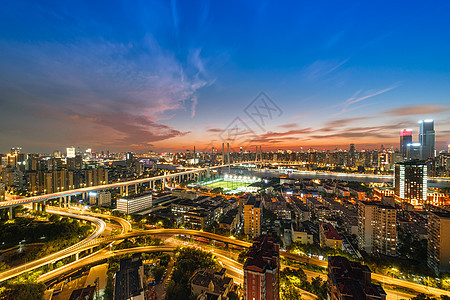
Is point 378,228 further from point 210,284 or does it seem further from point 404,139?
point 404,139

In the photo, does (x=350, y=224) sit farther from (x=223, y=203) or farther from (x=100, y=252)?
(x=100, y=252)

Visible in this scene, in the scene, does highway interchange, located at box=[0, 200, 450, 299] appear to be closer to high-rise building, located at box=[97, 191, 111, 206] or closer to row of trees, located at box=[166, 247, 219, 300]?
row of trees, located at box=[166, 247, 219, 300]

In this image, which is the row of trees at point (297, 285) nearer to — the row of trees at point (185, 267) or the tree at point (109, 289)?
the row of trees at point (185, 267)

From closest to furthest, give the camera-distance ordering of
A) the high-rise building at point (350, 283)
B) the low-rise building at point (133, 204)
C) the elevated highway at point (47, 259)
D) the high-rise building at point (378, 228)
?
the high-rise building at point (350, 283) → the elevated highway at point (47, 259) → the high-rise building at point (378, 228) → the low-rise building at point (133, 204)

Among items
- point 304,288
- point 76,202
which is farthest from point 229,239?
point 76,202

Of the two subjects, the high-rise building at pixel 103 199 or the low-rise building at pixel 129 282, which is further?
the high-rise building at pixel 103 199

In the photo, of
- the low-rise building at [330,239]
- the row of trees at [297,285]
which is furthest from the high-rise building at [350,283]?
the low-rise building at [330,239]
